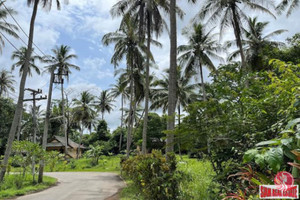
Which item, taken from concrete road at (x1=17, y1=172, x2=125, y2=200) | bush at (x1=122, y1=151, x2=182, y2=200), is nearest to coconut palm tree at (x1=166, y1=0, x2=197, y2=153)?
bush at (x1=122, y1=151, x2=182, y2=200)

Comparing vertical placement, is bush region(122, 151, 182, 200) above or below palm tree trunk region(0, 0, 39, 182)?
below

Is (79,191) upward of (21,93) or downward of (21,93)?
downward

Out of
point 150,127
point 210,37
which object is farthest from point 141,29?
point 150,127

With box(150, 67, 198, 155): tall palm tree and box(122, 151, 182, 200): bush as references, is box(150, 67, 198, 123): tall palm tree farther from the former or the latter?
box(122, 151, 182, 200): bush

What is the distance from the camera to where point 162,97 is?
92.1ft

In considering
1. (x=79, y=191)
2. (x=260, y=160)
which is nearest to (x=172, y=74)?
(x=260, y=160)

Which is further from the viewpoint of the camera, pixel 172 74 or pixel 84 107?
pixel 84 107

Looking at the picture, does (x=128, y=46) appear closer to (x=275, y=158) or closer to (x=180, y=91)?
(x=180, y=91)

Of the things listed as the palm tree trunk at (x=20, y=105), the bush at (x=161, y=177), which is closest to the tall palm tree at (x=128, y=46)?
the palm tree trunk at (x=20, y=105)

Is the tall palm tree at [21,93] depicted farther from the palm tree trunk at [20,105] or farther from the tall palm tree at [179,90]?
the tall palm tree at [179,90]

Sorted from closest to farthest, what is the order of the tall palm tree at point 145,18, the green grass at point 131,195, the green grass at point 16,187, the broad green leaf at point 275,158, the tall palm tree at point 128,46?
the broad green leaf at point 275,158 → the green grass at point 131,195 → the green grass at point 16,187 → the tall palm tree at point 145,18 → the tall palm tree at point 128,46

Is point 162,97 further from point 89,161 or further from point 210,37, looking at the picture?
point 89,161

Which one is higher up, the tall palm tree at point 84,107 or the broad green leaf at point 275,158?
the tall palm tree at point 84,107

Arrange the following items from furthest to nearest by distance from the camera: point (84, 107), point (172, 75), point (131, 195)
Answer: point (84, 107) < point (131, 195) < point (172, 75)
